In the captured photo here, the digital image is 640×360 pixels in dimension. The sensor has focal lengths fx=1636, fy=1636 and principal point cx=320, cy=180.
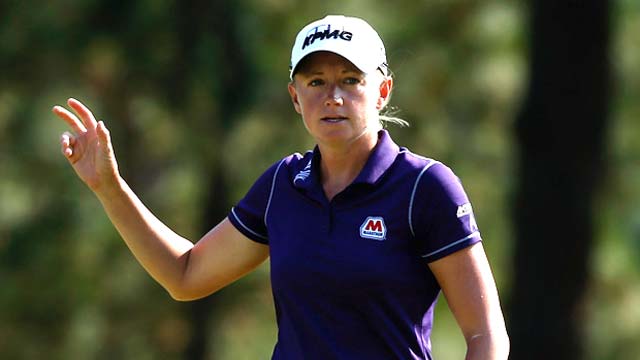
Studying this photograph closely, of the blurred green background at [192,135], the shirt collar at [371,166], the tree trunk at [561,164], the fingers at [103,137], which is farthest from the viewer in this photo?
the blurred green background at [192,135]

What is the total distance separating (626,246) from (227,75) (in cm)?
469

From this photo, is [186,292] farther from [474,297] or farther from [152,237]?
[474,297]

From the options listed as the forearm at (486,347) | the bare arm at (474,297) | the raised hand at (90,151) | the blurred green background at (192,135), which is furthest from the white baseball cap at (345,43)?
the blurred green background at (192,135)

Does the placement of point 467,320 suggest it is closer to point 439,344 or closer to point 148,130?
point 439,344

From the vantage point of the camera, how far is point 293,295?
433cm

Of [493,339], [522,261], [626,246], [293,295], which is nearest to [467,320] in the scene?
[493,339]

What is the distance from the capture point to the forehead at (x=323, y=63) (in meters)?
4.33

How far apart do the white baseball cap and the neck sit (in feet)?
0.67

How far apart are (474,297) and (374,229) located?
0.32m

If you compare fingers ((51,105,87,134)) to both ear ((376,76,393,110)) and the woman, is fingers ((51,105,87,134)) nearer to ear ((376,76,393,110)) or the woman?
the woman

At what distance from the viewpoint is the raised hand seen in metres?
4.71

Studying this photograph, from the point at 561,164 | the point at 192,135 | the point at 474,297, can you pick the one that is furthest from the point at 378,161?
the point at 192,135

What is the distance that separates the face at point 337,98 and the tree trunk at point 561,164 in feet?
21.7

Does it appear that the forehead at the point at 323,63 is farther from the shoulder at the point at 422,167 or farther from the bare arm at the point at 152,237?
the bare arm at the point at 152,237
